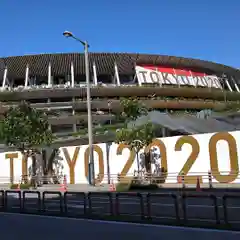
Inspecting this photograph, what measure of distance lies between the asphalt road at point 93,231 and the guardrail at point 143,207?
820 mm

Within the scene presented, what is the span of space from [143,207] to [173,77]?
78619mm

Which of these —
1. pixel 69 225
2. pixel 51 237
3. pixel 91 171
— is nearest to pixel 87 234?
pixel 51 237

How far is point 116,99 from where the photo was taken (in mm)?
80188

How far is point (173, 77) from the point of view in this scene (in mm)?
88688

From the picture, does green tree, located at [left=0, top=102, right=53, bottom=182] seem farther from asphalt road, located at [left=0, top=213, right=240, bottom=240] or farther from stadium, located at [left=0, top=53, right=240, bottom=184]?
asphalt road, located at [left=0, top=213, right=240, bottom=240]

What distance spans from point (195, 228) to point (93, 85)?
7107 centimetres

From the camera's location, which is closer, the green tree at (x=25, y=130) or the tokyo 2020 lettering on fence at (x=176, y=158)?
the tokyo 2020 lettering on fence at (x=176, y=158)

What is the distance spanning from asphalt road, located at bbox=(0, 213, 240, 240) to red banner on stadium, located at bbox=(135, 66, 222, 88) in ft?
242

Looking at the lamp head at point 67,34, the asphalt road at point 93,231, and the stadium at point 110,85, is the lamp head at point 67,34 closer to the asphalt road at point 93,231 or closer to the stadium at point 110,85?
the asphalt road at point 93,231

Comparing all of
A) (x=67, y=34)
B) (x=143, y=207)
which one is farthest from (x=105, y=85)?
(x=143, y=207)

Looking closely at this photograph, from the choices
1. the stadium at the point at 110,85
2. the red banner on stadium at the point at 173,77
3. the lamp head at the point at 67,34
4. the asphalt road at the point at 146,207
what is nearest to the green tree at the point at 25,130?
the lamp head at the point at 67,34

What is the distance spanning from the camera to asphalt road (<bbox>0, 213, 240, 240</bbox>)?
8.84m

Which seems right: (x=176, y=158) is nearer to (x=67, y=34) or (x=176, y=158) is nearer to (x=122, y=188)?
(x=122, y=188)

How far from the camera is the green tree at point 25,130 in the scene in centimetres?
3541
